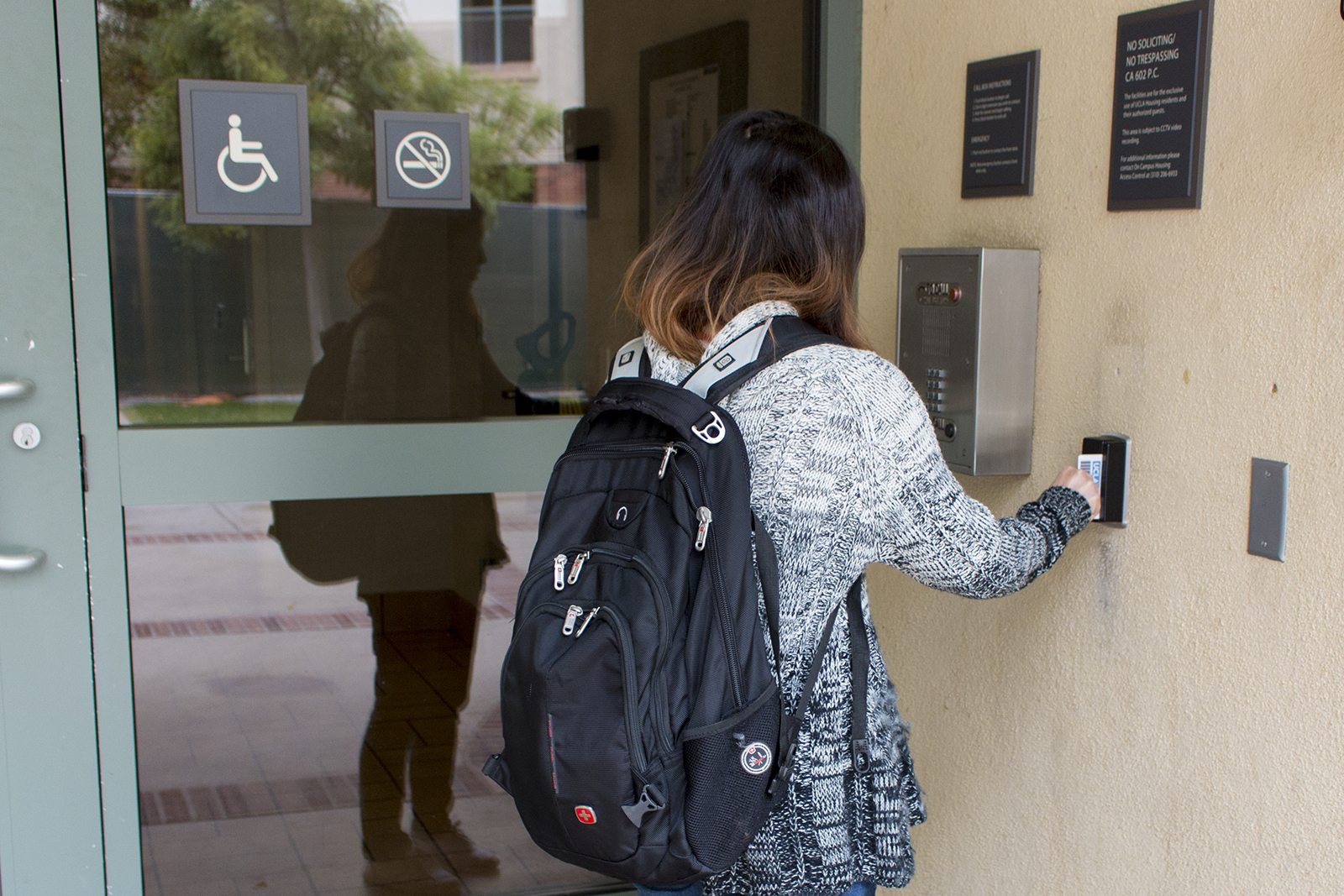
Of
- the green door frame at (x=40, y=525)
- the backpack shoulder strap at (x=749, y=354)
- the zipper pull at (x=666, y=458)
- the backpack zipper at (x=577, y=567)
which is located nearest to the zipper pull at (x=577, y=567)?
the backpack zipper at (x=577, y=567)

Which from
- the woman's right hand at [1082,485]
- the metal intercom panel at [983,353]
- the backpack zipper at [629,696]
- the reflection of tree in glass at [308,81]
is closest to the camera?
the backpack zipper at [629,696]

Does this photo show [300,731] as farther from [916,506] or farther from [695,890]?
[916,506]

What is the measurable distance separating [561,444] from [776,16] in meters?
0.98

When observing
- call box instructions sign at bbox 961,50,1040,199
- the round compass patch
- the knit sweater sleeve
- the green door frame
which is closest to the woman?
the knit sweater sleeve

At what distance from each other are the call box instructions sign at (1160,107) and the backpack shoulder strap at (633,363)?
0.76 metres

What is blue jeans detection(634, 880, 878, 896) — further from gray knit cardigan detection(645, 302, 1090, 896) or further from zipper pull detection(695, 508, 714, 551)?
zipper pull detection(695, 508, 714, 551)

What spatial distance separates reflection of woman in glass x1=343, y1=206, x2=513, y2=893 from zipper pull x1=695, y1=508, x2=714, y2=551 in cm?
97

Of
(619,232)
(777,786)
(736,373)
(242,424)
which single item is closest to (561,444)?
(619,232)

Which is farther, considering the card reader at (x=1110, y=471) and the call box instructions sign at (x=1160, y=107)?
the card reader at (x=1110, y=471)

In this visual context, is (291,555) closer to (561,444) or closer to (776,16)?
(561,444)

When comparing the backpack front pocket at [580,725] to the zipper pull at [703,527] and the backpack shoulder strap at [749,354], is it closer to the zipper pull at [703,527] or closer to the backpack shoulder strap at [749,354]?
the zipper pull at [703,527]

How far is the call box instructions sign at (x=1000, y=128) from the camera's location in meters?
1.94

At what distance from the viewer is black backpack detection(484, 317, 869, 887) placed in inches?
54.1

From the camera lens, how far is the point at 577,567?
1.43 metres
